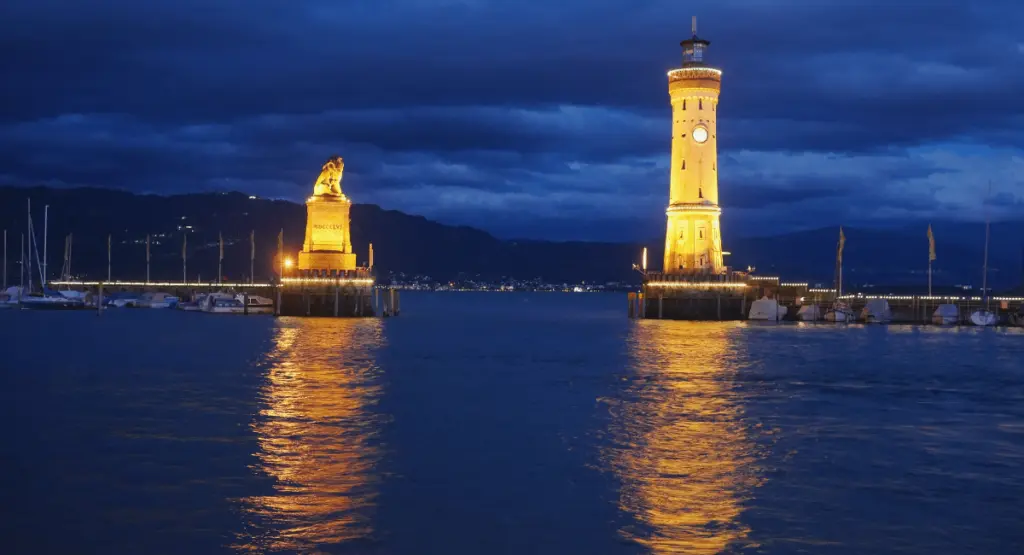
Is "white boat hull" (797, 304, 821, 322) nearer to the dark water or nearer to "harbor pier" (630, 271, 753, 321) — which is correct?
"harbor pier" (630, 271, 753, 321)

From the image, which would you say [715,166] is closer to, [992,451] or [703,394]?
[703,394]

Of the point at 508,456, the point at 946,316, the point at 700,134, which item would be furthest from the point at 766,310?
the point at 508,456

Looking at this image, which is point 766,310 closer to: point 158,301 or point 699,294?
point 699,294

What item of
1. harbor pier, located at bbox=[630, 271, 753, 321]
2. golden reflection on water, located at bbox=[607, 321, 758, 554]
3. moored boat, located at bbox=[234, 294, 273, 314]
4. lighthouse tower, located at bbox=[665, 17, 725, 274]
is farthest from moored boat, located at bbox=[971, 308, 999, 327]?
moored boat, located at bbox=[234, 294, 273, 314]

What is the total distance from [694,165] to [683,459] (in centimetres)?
7806

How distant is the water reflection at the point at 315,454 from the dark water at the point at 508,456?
9 cm

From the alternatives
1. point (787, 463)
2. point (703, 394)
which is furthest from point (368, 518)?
point (703, 394)

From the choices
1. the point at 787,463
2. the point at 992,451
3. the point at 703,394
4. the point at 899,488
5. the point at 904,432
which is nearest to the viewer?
the point at 899,488

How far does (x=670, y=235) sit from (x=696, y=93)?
1382 cm

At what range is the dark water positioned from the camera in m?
20.2

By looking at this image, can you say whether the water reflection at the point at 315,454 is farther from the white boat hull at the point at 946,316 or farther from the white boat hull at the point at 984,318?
the white boat hull at the point at 946,316

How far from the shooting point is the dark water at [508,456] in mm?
20219

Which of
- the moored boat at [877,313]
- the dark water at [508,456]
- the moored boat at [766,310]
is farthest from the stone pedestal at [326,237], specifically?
the moored boat at [877,313]

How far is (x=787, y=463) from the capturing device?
2738 centimetres
